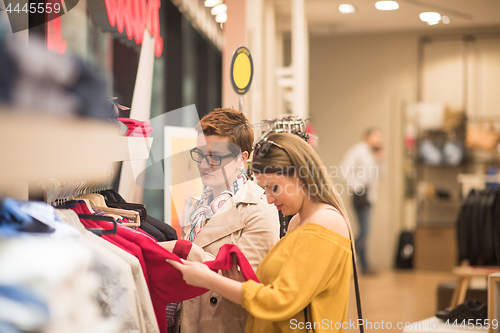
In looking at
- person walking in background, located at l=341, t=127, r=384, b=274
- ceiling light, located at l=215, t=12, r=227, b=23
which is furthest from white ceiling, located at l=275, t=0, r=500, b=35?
ceiling light, located at l=215, t=12, r=227, b=23

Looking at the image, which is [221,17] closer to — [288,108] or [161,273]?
[161,273]

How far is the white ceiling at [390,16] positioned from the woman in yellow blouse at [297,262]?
4138mm

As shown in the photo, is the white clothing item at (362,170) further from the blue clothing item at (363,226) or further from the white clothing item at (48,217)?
the white clothing item at (48,217)

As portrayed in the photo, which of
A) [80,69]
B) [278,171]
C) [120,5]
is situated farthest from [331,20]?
[80,69]

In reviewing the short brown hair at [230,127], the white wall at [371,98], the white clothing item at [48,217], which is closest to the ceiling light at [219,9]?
the short brown hair at [230,127]

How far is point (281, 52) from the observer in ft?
18.9

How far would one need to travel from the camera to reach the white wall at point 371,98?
6.69m

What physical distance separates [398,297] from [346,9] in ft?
11.3

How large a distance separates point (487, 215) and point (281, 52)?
10.3 feet

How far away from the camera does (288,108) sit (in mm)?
5453

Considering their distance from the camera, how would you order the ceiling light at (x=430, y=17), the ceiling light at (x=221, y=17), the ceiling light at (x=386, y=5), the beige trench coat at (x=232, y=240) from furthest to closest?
the ceiling light at (x=430, y=17), the ceiling light at (x=386, y=5), the ceiling light at (x=221, y=17), the beige trench coat at (x=232, y=240)

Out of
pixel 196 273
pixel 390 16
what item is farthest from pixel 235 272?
pixel 390 16

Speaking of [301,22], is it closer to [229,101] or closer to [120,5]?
[229,101]

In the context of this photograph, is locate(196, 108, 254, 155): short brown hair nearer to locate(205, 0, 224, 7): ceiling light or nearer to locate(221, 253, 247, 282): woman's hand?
locate(221, 253, 247, 282): woman's hand
